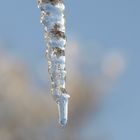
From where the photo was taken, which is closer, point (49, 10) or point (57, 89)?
point (49, 10)

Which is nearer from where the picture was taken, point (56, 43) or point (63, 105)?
point (56, 43)

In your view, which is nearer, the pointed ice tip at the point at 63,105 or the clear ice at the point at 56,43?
the clear ice at the point at 56,43

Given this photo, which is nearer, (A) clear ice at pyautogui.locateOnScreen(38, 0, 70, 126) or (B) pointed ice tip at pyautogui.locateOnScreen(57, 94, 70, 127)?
(A) clear ice at pyautogui.locateOnScreen(38, 0, 70, 126)

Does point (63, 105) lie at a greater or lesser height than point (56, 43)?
lesser

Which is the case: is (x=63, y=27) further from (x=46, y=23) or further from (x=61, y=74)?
(x=61, y=74)

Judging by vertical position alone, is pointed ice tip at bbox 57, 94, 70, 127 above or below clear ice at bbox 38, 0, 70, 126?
below

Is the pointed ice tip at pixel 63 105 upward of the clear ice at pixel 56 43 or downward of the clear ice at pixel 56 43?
downward

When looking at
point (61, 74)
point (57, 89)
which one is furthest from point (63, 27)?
point (57, 89)

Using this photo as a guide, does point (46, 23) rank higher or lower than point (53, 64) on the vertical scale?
higher
